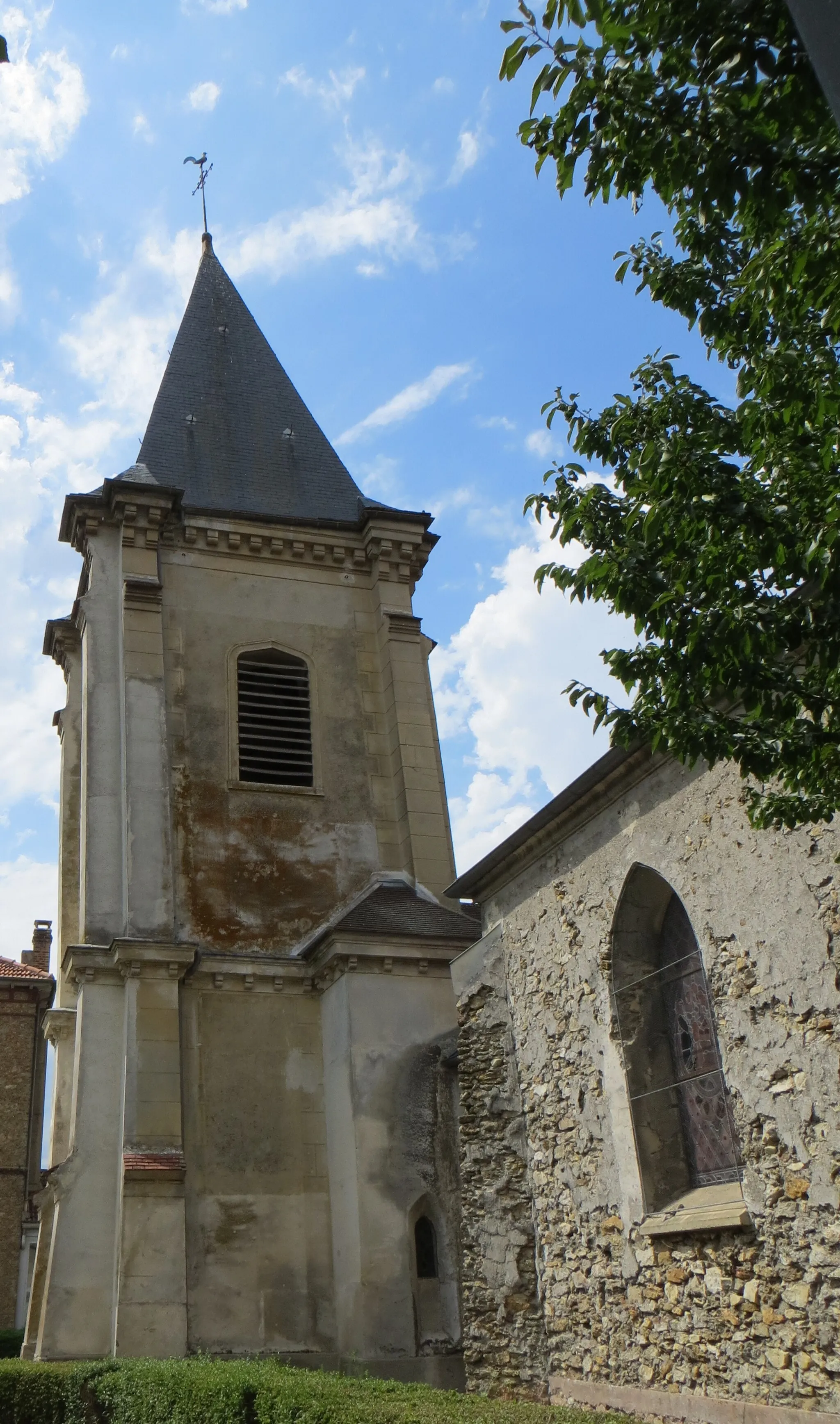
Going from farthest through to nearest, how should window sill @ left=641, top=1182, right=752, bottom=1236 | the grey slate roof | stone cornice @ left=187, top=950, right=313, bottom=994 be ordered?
stone cornice @ left=187, top=950, right=313, bottom=994
the grey slate roof
window sill @ left=641, top=1182, right=752, bottom=1236

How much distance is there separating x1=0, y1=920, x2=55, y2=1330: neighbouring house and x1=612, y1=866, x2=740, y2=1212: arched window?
83.7 feet

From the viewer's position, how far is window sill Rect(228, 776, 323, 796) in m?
19.4

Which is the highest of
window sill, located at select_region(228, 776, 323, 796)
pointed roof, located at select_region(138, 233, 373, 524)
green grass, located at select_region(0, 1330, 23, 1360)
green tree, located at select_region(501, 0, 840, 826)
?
pointed roof, located at select_region(138, 233, 373, 524)

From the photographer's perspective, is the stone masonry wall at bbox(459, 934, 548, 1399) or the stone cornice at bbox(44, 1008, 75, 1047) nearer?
the stone masonry wall at bbox(459, 934, 548, 1399)

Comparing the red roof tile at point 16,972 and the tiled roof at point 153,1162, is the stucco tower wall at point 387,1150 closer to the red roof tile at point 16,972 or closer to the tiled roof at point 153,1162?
the tiled roof at point 153,1162

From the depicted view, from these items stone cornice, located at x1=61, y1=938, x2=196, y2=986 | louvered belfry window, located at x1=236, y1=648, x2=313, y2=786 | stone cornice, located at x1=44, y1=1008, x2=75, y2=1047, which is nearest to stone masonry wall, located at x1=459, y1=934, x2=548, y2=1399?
stone cornice, located at x1=61, y1=938, x2=196, y2=986

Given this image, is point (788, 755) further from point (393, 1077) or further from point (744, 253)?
point (393, 1077)

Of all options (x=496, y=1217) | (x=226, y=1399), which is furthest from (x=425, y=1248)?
(x=226, y=1399)

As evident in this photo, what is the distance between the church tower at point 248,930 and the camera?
1572 centimetres

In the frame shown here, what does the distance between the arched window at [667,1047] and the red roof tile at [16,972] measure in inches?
1161

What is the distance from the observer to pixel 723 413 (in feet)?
22.2

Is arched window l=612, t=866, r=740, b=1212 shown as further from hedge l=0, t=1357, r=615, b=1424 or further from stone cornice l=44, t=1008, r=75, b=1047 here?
stone cornice l=44, t=1008, r=75, b=1047

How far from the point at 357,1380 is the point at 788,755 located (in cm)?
699

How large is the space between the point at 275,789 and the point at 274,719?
4.37ft
